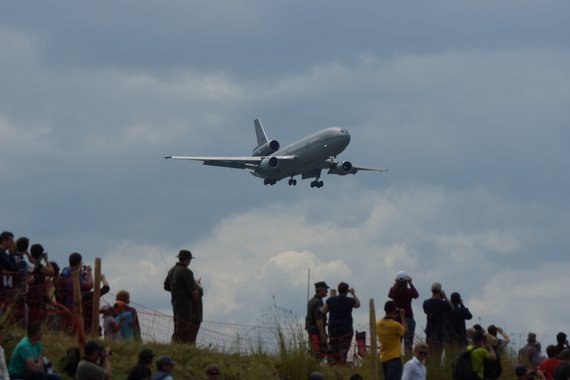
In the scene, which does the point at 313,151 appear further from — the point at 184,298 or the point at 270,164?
the point at 184,298

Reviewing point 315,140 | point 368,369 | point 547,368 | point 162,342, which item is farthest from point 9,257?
point 315,140

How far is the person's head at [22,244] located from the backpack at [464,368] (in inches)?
238

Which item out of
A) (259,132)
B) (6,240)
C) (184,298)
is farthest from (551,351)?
(259,132)

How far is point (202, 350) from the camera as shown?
1586cm

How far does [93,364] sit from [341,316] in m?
5.93

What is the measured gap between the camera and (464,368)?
1373 centimetres

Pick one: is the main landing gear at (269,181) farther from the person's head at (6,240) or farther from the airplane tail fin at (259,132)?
the person's head at (6,240)

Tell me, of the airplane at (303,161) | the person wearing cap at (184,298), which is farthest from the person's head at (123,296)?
the airplane at (303,161)

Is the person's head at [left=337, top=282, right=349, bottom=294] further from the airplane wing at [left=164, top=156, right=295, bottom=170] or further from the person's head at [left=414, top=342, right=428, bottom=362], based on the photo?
the airplane wing at [left=164, top=156, right=295, bottom=170]

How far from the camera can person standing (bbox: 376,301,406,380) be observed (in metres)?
14.7

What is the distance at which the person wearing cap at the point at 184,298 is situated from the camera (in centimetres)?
1577

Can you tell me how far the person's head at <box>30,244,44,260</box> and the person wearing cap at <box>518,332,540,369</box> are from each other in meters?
7.68

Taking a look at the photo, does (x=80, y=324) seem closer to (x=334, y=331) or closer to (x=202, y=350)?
(x=202, y=350)

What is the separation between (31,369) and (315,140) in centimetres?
5095
